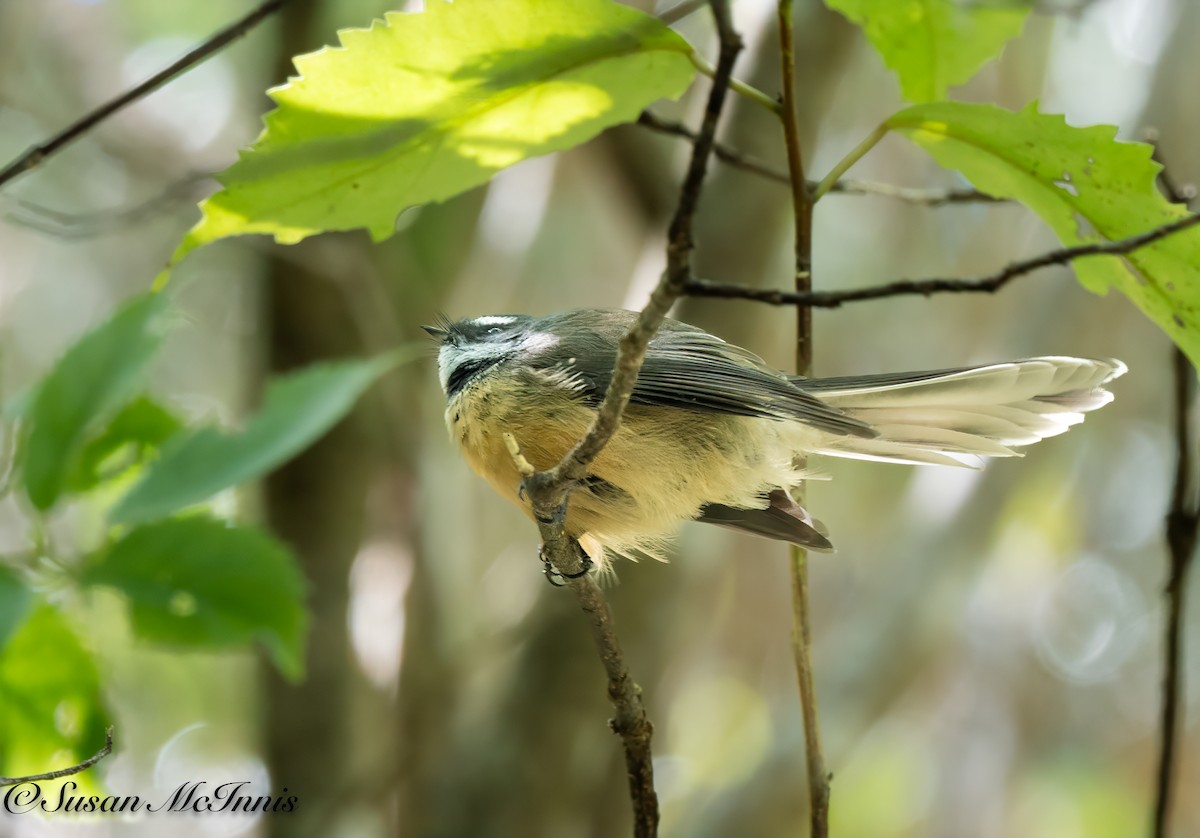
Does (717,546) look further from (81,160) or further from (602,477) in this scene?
(81,160)

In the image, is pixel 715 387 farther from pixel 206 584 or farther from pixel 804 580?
pixel 206 584

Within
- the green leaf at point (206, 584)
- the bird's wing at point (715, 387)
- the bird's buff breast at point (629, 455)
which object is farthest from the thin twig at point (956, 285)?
the green leaf at point (206, 584)

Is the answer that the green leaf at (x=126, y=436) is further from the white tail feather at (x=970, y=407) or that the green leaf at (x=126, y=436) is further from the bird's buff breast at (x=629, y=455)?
the white tail feather at (x=970, y=407)

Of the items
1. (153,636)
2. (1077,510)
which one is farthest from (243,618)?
(1077,510)

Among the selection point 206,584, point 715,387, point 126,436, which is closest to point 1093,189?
point 715,387

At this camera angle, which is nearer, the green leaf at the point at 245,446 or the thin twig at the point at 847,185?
the thin twig at the point at 847,185

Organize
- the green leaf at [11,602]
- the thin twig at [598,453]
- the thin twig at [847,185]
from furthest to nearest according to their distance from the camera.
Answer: the thin twig at [847,185], the green leaf at [11,602], the thin twig at [598,453]

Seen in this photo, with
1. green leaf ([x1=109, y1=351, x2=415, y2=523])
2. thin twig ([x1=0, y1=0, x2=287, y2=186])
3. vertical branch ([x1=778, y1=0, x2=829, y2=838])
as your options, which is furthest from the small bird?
thin twig ([x1=0, y1=0, x2=287, y2=186])

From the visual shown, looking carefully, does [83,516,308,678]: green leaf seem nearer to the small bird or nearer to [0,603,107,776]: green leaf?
[0,603,107,776]: green leaf
